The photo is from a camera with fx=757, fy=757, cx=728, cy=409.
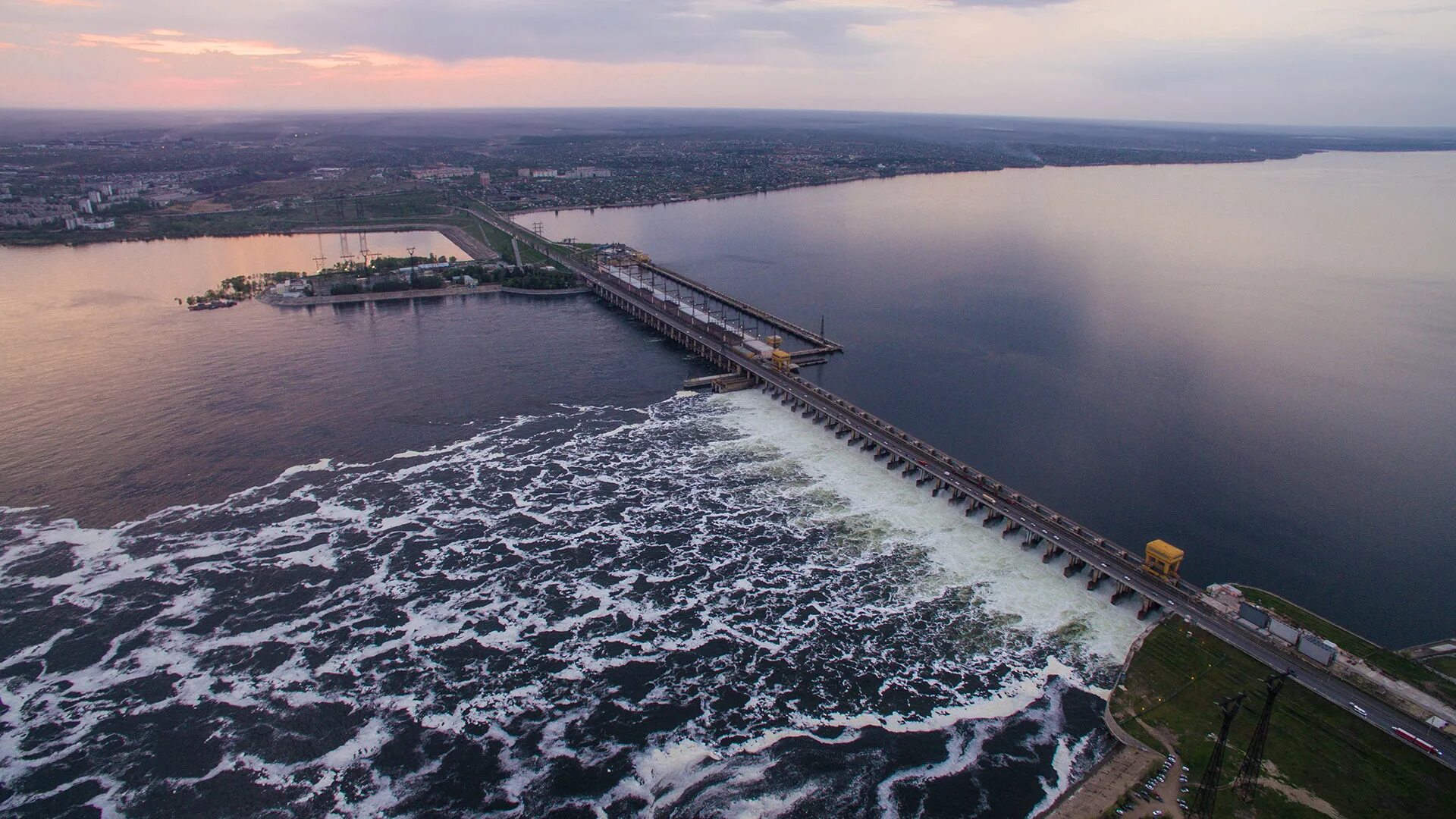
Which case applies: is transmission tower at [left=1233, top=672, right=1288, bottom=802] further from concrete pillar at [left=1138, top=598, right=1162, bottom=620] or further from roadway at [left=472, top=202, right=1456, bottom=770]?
concrete pillar at [left=1138, top=598, right=1162, bottom=620]

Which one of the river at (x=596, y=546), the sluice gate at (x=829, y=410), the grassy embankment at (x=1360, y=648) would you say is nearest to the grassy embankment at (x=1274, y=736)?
the river at (x=596, y=546)

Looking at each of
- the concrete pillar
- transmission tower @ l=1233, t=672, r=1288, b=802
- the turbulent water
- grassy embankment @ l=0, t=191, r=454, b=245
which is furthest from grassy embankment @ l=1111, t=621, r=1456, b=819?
grassy embankment @ l=0, t=191, r=454, b=245

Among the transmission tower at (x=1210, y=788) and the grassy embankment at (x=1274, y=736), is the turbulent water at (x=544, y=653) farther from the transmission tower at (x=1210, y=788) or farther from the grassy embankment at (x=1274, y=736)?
the transmission tower at (x=1210, y=788)

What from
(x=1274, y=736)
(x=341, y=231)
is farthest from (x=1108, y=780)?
(x=341, y=231)

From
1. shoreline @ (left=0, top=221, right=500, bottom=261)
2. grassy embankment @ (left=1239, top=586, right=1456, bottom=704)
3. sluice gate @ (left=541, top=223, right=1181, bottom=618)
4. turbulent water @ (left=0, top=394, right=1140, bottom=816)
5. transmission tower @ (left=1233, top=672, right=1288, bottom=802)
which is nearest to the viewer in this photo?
transmission tower @ (left=1233, top=672, right=1288, bottom=802)

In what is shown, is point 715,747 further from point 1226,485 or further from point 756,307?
point 756,307

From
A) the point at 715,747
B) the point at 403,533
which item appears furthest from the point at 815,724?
the point at 403,533
